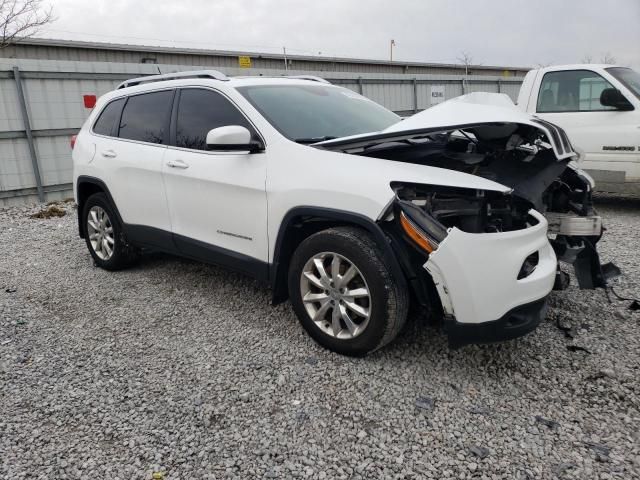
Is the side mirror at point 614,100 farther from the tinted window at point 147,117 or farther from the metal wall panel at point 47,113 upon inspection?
the metal wall panel at point 47,113

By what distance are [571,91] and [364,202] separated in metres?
5.28

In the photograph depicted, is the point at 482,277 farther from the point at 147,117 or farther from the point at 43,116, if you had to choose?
the point at 43,116

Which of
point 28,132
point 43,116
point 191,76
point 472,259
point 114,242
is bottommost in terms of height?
point 114,242

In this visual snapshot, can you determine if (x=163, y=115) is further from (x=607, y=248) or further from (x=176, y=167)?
(x=607, y=248)

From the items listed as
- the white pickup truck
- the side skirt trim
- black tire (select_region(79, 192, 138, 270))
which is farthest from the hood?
the white pickup truck

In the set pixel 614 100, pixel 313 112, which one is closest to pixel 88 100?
pixel 313 112

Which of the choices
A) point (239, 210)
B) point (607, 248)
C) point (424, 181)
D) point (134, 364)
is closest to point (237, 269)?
point (239, 210)

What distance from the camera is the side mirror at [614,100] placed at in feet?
20.8

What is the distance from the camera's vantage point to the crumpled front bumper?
8.66ft

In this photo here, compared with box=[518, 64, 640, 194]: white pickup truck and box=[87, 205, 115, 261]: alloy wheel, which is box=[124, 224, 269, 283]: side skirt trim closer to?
box=[87, 205, 115, 261]: alloy wheel

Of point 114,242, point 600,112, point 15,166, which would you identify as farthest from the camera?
→ point 15,166

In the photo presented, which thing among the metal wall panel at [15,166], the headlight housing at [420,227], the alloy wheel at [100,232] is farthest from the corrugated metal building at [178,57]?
the headlight housing at [420,227]

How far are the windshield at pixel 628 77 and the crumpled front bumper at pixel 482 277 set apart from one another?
4.94 metres

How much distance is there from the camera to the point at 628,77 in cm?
666
